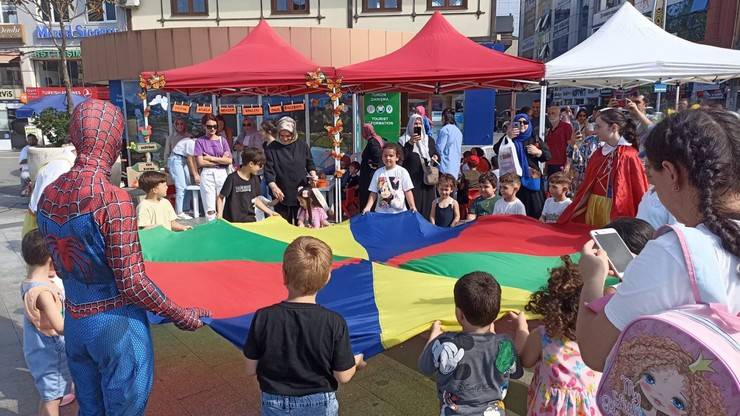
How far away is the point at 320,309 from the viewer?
2.01 meters

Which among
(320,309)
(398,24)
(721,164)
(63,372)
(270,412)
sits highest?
(398,24)

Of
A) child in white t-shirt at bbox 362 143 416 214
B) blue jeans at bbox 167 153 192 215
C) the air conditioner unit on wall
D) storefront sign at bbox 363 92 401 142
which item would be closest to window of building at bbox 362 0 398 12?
storefront sign at bbox 363 92 401 142

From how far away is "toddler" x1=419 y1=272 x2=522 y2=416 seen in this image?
1989mm

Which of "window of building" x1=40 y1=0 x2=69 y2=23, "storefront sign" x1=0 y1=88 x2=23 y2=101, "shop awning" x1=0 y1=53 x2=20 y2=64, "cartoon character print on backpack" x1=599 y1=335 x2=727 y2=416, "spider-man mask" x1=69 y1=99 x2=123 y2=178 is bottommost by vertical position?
"storefront sign" x1=0 y1=88 x2=23 y2=101

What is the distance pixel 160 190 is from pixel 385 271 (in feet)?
6.58

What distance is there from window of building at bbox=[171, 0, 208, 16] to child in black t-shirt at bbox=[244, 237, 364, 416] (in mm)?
14375

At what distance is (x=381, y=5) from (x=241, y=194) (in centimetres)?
1095

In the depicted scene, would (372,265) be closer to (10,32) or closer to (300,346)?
(300,346)

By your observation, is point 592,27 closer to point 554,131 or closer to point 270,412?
point 554,131

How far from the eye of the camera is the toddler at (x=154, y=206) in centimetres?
422

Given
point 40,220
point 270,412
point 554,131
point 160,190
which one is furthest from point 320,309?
point 554,131

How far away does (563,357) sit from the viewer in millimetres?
2037

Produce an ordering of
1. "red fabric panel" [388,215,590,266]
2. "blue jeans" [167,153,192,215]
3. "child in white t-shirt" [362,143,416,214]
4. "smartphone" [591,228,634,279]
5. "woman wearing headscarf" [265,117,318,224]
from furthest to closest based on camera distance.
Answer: "blue jeans" [167,153,192,215], "woman wearing headscarf" [265,117,318,224], "child in white t-shirt" [362,143,416,214], "red fabric panel" [388,215,590,266], "smartphone" [591,228,634,279]

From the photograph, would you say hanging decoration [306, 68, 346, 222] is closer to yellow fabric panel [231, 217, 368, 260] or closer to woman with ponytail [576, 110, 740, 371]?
yellow fabric panel [231, 217, 368, 260]
